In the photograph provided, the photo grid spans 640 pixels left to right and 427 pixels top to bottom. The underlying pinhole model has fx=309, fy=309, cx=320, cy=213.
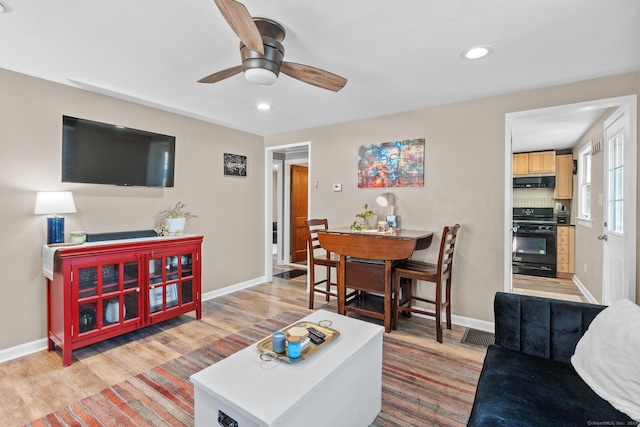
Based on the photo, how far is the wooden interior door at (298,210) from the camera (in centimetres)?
582

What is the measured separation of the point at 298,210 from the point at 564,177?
15.0ft

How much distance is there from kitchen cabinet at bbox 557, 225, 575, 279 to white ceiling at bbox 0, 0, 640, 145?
336 centimetres

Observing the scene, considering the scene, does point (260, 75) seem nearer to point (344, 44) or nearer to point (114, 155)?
point (344, 44)

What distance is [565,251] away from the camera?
4953mm

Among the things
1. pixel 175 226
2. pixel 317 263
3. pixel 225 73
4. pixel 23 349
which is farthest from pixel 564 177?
pixel 23 349

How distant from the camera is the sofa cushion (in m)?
1.15

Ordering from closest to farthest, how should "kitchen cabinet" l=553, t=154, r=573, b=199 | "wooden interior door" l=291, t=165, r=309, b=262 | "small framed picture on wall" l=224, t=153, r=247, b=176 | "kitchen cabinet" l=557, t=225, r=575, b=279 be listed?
"small framed picture on wall" l=224, t=153, r=247, b=176 → "kitchen cabinet" l=557, t=225, r=575, b=279 → "kitchen cabinet" l=553, t=154, r=573, b=199 → "wooden interior door" l=291, t=165, r=309, b=262

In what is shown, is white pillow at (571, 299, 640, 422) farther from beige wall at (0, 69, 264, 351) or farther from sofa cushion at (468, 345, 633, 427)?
beige wall at (0, 69, 264, 351)

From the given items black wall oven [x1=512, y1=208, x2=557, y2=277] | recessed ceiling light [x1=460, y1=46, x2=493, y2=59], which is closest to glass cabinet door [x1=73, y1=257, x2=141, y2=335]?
recessed ceiling light [x1=460, y1=46, x2=493, y2=59]

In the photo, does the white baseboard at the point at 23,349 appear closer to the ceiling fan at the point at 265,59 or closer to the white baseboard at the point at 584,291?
the ceiling fan at the point at 265,59

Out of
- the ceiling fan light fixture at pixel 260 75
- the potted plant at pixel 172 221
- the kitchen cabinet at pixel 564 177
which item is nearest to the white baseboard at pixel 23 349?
the potted plant at pixel 172 221

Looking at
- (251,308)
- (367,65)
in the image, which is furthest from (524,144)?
(251,308)

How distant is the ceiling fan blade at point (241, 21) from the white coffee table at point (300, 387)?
157 cm

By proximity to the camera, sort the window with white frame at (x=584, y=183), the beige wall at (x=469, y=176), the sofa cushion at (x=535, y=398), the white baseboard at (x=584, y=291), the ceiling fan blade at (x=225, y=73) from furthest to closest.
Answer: the window with white frame at (x=584, y=183), the white baseboard at (x=584, y=291), the beige wall at (x=469, y=176), the ceiling fan blade at (x=225, y=73), the sofa cushion at (x=535, y=398)
